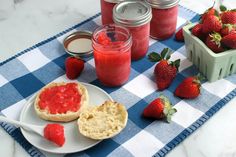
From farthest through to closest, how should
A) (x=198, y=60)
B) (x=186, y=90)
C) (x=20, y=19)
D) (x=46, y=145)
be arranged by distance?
(x=20, y=19)
(x=198, y=60)
(x=186, y=90)
(x=46, y=145)

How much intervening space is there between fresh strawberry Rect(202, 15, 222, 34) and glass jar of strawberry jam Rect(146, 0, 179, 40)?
0.17 meters

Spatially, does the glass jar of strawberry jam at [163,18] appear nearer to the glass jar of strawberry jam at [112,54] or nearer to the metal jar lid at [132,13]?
the metal jar lid at [132,13]

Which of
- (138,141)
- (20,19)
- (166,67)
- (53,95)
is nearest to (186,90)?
(166,67)

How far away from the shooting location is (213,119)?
3.53ft

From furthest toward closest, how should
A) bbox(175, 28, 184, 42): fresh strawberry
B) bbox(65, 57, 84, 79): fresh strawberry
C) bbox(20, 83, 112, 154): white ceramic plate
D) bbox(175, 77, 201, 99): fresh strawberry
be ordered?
bbox(175, 28, 184, 42): fresh strawberry → bbox(65, 57, 84, 79): fresh strawberry → bbox(175, 77, 201, 99): fresh strawberry → bbox(20, 83, 112, 154): white ceramic plate

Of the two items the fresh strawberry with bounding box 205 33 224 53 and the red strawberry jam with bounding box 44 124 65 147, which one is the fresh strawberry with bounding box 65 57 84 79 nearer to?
the red strawberry jam with bounding box 44 124 65 147

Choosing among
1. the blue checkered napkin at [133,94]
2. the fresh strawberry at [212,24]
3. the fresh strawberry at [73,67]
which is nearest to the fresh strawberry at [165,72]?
the blue checkered napkin at [133,94]

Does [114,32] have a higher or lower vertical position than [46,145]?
higher

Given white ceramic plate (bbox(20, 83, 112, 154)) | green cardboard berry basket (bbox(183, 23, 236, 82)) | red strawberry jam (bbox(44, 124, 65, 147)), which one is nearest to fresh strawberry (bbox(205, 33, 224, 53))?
green cardboard berry basket (bbox(183, 23, 236, 82))

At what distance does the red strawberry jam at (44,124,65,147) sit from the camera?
39.2 inches

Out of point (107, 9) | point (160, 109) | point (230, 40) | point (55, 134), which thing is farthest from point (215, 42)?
point (55, 134)

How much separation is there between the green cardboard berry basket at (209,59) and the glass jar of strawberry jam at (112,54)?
0.65 ft

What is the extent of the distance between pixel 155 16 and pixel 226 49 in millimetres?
274

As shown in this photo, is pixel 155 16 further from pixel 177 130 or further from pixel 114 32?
pixel 177 130
